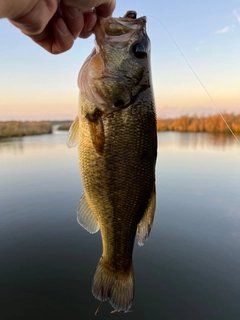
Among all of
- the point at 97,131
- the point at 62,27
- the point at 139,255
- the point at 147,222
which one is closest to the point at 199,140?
the point at 139,255

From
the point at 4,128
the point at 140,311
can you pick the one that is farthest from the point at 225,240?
the point at 4,128

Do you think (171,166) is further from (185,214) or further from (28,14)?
(28,14)

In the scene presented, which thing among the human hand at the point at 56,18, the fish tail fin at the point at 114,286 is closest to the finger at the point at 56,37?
the human hand at the point at 56,18

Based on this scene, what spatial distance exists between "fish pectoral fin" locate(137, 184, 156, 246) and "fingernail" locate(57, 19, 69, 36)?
1174 millimetres

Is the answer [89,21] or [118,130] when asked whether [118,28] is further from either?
[118,130]

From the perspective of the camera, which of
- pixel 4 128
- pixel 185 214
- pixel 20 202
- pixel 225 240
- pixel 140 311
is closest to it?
pixel 140 311

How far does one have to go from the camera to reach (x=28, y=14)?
1.46m

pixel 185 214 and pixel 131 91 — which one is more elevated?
pixel 131 91

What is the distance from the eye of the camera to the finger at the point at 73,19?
161 centimetres

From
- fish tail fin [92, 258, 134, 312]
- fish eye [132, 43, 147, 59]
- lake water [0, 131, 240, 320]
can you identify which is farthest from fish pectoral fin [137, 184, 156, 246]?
lake water [0, 131, 240, 320]

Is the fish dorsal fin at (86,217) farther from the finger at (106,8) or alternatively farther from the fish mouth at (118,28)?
the finger at (106,8)

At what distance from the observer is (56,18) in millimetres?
1735

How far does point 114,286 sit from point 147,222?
0.50 metres

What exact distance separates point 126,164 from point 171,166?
16684 mm
